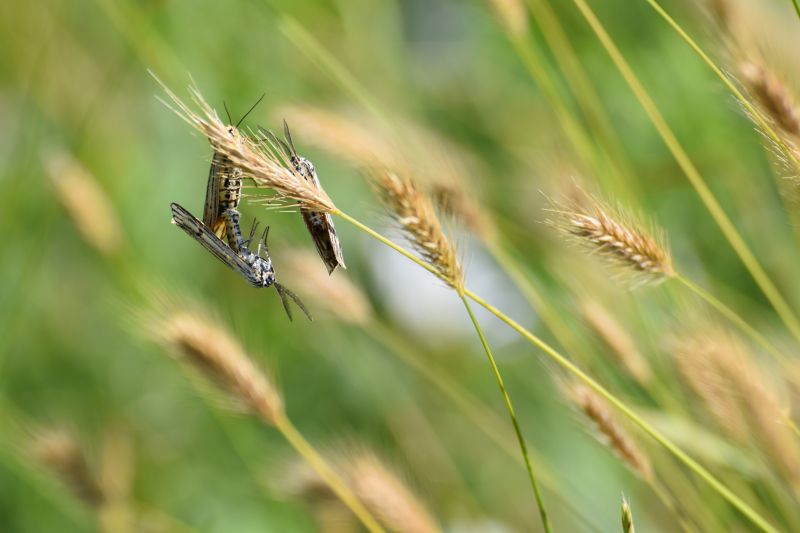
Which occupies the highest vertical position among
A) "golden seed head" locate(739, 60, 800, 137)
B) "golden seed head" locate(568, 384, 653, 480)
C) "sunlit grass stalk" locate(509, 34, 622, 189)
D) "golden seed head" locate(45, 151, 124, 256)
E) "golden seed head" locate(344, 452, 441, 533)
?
"sunlit grass stalk" locate(509, 34, 622, 189)

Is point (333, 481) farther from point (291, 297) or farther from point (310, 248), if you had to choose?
point (310, 248)

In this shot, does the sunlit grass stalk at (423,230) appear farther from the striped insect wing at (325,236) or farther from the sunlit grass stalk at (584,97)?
the sunlit grass stalk at (584,97)

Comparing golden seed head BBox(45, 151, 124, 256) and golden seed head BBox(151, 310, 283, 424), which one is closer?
golden seed head BBox(151, 310, 283, 424)

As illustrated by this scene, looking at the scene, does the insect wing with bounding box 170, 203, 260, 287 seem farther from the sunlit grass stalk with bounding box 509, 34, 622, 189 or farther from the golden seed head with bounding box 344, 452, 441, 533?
the sunlit grass stalk with bounding box 509, 34, 622, 189

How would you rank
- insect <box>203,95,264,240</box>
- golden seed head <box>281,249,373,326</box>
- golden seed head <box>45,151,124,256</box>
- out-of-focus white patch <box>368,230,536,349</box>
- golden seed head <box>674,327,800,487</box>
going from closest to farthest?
insect <box>203,95,264,240</box> → golden seed head <box>674,327,800,487</box> → golden seed head <box>281,249,373,326</box> → golden seed head <box>45,151,124,256</box> → out-of-focus white patch <box>368,230,536,349</box>

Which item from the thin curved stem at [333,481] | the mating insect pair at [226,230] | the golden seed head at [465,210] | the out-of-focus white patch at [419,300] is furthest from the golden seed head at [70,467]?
the out-of-focus white patch at [419,300]

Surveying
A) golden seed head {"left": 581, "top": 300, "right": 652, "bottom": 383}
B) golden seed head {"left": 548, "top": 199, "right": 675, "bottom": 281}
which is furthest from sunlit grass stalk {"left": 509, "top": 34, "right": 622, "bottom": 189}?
golden seed head {"left": 548, "top": 199, "right": 675, "bottom": 281}

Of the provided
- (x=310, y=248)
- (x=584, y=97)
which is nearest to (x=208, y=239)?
(x=584, y=97)
